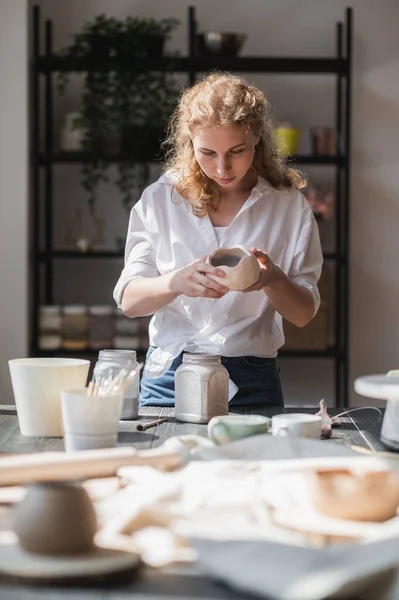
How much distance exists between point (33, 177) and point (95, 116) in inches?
17.7

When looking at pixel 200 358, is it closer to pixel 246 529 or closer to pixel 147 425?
pixel 147 425

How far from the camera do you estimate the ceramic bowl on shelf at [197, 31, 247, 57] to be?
457 centimetres

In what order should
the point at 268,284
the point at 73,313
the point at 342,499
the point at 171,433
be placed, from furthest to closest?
the point at 73,313
the point at 268,284
the point at 171,433
the point at 342,499

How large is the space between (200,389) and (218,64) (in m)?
3.17

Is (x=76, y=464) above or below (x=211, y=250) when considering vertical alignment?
below

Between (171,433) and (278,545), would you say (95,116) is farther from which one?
(278,545)

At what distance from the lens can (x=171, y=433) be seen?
1.69 m

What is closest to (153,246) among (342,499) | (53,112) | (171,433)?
(171,433)

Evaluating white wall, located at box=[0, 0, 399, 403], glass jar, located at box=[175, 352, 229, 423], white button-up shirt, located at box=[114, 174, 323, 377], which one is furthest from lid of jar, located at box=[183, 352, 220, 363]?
white wall, located at box=[0, 0, 399, 403]

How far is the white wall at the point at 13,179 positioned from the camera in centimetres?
464

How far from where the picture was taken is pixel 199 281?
198 cm

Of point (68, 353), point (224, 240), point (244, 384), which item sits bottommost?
point (68, 353)

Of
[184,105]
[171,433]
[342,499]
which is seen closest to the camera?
[342,499]

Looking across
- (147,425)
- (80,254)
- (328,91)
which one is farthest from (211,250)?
(328,91)
